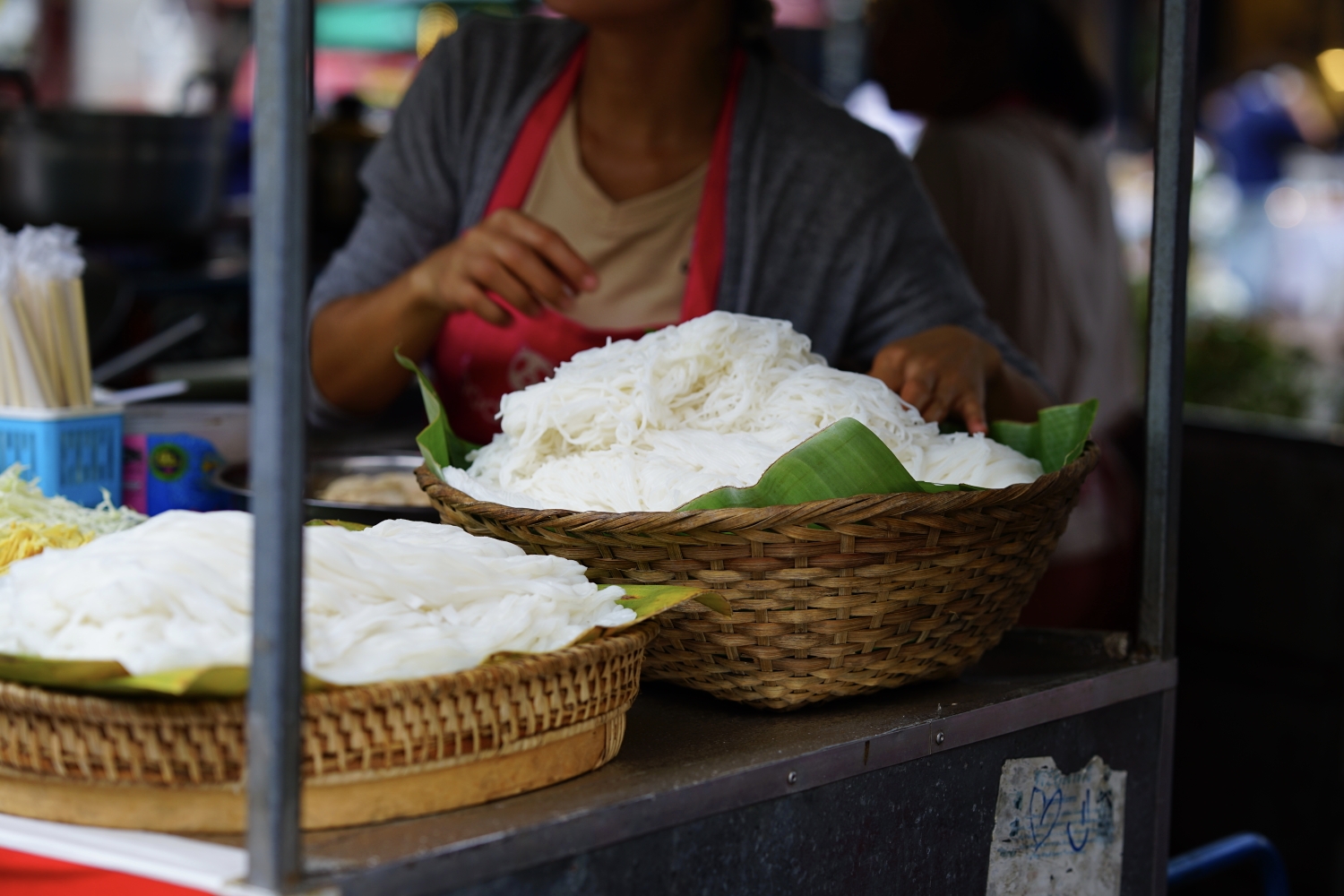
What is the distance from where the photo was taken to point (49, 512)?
4.41 feet

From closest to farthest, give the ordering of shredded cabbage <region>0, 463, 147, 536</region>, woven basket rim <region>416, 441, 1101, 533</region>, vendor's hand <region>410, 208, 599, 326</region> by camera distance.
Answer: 1. woven basket rim <region>416, 441, 1101, 533</region>
2. shredded cabbage <region>0, 463, 147, 536</region>
3. vendor's hand <region>410, 208, 599, 326</region>

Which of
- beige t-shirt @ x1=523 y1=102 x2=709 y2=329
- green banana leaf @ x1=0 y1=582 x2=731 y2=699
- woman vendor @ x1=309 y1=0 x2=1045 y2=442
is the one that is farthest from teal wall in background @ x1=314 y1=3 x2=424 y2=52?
green banana leaf @ x1=0 y1=582 x2=731 y2=699

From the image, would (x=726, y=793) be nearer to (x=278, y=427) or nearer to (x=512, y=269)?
(x=278, y=427)

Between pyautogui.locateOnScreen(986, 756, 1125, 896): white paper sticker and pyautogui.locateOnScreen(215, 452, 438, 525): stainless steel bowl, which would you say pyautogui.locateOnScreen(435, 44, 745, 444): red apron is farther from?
pyautogui.locateOnScreen(986, 756, 1125, 896): white paper sticker

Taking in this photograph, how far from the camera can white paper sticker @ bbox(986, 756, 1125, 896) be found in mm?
1281

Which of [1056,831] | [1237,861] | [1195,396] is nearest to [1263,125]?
[1195,396]

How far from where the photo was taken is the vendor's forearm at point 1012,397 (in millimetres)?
1728

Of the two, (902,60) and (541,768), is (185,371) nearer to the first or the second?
(902,60)

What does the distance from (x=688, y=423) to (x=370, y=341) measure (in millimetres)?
800

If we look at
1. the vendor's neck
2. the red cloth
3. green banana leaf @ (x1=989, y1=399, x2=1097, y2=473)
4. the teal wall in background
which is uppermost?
the teal wall in background

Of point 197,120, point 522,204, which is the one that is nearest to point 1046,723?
point 522,204

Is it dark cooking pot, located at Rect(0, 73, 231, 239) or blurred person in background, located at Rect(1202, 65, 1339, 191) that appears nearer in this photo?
dark cooking pot, located at Rect(0, 73, 231, 239)

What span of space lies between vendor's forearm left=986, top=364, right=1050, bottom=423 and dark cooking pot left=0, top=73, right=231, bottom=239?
204cm

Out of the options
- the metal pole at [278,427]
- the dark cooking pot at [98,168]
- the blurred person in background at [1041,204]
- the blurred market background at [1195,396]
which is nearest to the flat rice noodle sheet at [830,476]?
the metal pole at [278,427]
